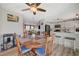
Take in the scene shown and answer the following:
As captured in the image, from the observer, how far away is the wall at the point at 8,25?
2105 mm

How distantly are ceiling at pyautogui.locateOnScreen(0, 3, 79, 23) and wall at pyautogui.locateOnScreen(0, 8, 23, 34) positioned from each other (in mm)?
112

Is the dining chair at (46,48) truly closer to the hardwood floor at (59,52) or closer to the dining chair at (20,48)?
the hardwood floor at (59,52)

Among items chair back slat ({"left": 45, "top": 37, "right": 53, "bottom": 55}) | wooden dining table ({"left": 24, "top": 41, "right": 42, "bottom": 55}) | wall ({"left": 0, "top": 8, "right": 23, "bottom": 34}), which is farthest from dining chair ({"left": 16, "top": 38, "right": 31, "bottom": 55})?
chair back slat ({"left": 45, "top": 37, "right": 53, "bottom": 55})

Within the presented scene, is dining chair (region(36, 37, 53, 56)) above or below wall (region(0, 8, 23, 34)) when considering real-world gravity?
below

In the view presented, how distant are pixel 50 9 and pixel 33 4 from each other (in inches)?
12.1

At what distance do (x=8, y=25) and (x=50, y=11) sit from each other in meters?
0.76

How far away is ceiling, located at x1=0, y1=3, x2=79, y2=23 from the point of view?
2.16m

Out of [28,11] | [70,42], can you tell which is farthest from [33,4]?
[70,42]

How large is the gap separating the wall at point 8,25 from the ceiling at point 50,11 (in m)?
0.11

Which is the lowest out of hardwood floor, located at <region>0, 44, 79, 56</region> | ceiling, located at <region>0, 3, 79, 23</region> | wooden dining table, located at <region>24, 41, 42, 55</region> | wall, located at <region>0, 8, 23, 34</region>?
hardwood floor, located at <region>0, 44, 79, 56</region>

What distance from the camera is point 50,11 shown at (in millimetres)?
2201

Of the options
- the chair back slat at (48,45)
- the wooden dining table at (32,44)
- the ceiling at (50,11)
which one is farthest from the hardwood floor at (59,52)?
the ceiling at (50,11)

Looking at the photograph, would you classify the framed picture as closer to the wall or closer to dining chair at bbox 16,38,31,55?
the wall

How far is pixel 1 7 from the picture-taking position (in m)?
2.11
